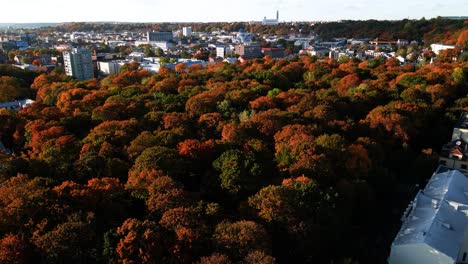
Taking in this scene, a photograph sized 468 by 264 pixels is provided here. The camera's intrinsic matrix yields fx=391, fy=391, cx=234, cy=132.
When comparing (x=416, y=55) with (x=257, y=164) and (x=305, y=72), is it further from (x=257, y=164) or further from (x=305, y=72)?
(x=257, y=164)

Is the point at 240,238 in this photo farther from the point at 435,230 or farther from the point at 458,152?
the point at 458,152

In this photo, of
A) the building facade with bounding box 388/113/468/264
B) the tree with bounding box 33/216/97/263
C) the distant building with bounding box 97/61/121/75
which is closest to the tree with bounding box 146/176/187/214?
the tree with bounding box 33/216/97/263

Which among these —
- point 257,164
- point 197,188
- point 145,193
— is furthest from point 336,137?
point 145,193

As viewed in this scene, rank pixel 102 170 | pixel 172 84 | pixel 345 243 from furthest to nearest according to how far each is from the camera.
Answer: pixel 172 84 < pixel 102 170 < pixel 345 243

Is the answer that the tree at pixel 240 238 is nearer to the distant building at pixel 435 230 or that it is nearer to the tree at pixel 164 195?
the tree at pixel 164 195

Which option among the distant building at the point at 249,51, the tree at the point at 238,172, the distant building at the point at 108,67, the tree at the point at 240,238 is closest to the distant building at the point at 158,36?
the distant building at the point at 249,51

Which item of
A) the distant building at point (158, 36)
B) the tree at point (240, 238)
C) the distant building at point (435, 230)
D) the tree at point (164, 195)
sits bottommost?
the distant building at point (435, 230)
